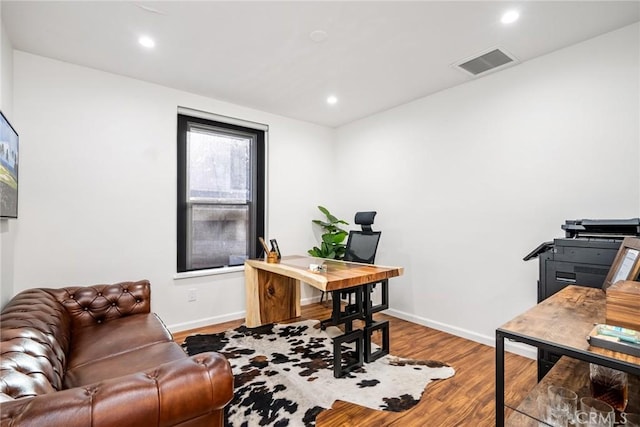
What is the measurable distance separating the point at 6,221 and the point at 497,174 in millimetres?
4035

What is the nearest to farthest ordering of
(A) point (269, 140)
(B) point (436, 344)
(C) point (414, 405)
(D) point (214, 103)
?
1. (C) point (414, 405)
2. (B) point (436, 344)
3. (D) point (214, 103)
4. (A) point (269, 140)

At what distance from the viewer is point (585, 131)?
240 cm

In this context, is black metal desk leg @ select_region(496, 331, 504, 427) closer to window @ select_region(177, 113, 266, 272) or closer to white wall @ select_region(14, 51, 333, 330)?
white wall @ select_region(14, 51, 333, 330)

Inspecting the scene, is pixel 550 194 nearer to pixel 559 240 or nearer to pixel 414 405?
pixel 559 240

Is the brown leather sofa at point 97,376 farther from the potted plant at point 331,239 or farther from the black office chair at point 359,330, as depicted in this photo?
the potted plant at point 331,239

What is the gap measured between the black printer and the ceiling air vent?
59.3 inches

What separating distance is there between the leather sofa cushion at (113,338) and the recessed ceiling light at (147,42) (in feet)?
7.10

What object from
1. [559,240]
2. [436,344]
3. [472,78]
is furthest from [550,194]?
[436,344]

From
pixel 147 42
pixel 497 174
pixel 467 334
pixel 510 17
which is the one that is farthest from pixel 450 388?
pixel 147 42

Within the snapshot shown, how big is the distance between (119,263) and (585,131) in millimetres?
4267

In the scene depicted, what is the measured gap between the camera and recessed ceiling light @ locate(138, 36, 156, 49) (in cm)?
237

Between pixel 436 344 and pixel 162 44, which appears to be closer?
pixel 162 44

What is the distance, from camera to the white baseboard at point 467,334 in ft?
8.82

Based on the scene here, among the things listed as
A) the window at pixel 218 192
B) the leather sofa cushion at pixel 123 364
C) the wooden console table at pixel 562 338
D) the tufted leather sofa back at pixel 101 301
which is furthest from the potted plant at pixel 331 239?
the wooden console table at pixel 562 338
